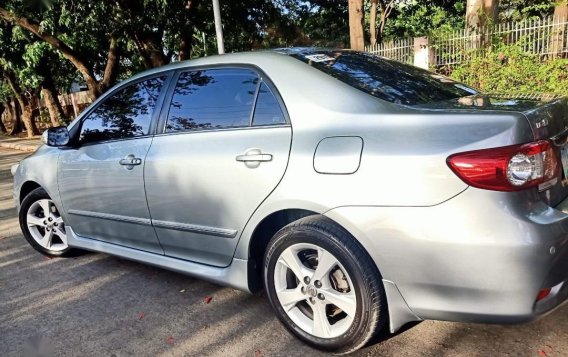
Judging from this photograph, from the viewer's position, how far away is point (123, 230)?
11.5 feet

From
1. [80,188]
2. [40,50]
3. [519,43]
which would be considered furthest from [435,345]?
[40,50]

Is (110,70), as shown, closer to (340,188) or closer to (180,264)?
(180,264)

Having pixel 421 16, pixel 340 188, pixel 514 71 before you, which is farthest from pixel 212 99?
pixel 421 16

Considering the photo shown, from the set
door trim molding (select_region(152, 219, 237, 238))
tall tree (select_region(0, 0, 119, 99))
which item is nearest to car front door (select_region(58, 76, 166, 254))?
door trim molding (select_region(152, 219, 237, 238))

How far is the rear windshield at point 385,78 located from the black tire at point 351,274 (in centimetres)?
71

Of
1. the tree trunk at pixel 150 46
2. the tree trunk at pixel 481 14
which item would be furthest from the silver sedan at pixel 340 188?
the tree trunk at pixel 150 46

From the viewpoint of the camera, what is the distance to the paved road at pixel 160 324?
2.54 m

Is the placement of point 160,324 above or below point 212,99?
below

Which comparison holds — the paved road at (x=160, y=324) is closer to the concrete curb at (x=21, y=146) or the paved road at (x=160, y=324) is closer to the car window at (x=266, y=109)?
the car window at (x=266, y=109)

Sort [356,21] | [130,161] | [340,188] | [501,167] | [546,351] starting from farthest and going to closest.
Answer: [356,21]
[130,161]
[546,351]
[340,188]
[501,167]

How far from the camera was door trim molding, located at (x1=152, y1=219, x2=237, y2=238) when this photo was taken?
279cm

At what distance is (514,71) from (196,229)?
6.43 m

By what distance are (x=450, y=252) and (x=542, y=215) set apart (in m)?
0.40

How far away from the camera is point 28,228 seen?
4.43 m
